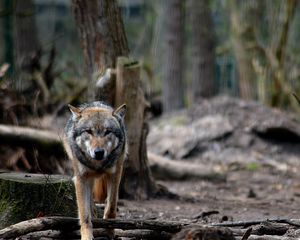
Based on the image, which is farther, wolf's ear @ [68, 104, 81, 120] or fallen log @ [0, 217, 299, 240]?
wolf's ear @ [68, 104, 81, 120]

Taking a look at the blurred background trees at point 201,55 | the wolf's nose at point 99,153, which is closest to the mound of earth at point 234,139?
the blurred background trees at point 201,55

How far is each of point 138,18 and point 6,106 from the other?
22.8 meters

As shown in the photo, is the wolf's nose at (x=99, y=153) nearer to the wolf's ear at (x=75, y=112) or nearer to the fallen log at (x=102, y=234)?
the wolf's ear at (x=75, y=112)

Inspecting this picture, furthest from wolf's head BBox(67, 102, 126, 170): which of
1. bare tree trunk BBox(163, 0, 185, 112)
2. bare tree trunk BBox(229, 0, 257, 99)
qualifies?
bare tree trunk BBox(229, 0, 257, 99)

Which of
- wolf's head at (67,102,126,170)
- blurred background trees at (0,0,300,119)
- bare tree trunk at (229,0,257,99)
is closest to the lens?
wolf's head at (67,102,126,170)

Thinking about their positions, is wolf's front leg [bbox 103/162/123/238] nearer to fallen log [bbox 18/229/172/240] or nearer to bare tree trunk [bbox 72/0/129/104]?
fallen log [bbox 18/229/172/240]

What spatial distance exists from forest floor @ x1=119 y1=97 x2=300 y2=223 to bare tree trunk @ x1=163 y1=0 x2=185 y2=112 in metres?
1.71

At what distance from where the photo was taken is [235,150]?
15.0 meters

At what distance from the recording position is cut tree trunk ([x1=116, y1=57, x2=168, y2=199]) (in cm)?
929

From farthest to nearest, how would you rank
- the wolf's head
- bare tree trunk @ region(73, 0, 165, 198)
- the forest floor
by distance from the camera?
the forest floor, bare tree trunk @ region(73, 0, 165, 198), the wolf's head

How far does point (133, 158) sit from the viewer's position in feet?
32.0

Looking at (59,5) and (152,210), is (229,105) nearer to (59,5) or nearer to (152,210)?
(152,210)

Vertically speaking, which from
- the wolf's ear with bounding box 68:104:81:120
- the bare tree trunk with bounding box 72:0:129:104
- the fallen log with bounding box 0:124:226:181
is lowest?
the fallen log with bounding box 0:124:226:181

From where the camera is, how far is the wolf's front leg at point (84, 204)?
607 centimetres
